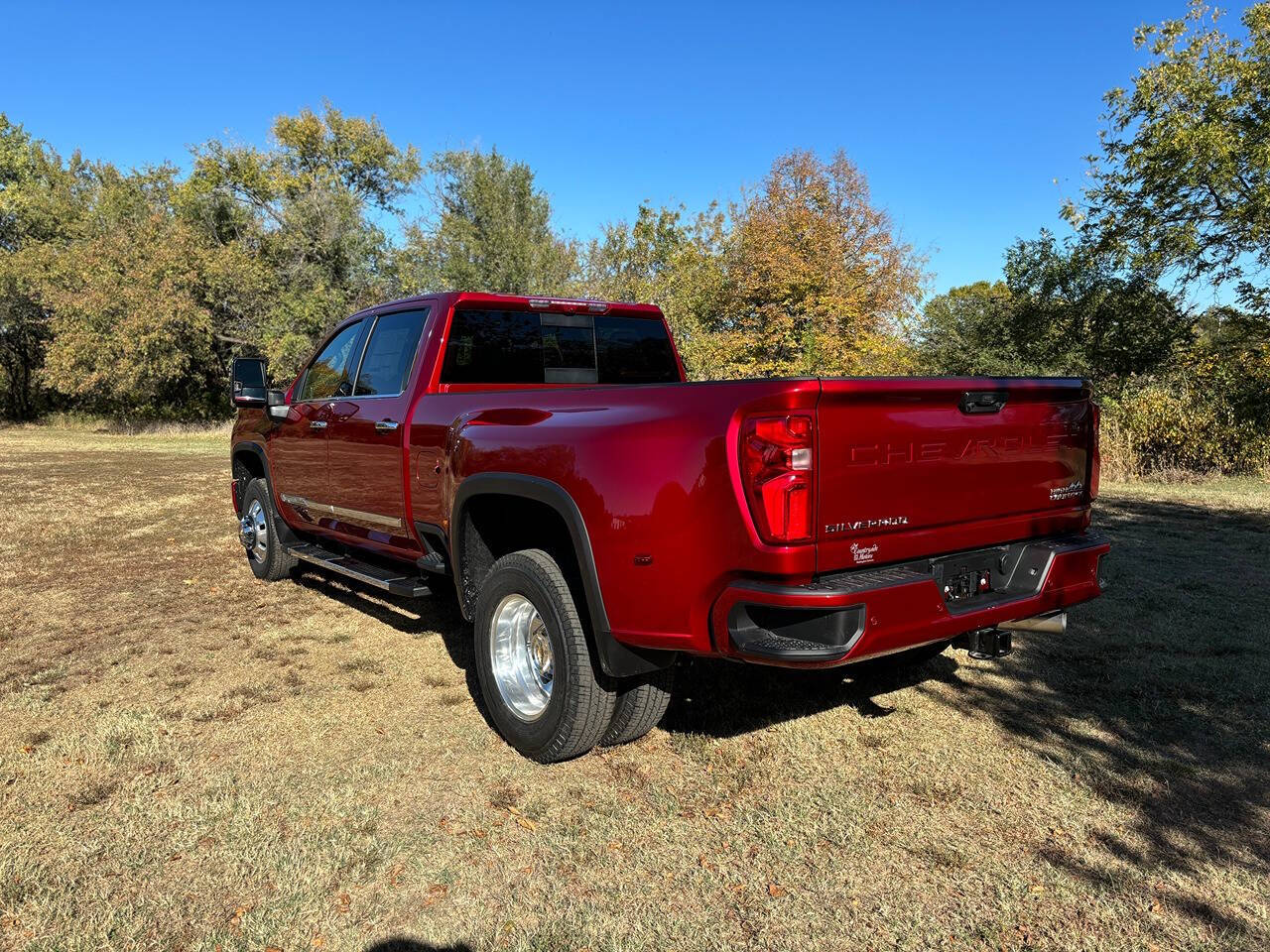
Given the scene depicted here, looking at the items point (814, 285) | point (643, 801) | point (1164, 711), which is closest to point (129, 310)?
point (814, 285)

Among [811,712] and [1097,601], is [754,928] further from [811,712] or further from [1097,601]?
[1097,601]

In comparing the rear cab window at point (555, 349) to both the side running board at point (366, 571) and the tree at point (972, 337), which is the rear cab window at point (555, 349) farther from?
the tree at point (972, 337)

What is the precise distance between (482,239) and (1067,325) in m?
22.1

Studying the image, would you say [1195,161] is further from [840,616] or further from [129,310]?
[129,310]

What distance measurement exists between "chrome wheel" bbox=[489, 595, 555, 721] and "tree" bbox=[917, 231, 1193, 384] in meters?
16.5

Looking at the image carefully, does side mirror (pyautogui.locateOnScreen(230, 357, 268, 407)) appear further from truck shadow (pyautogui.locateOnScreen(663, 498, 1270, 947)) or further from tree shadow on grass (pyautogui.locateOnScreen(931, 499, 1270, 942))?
tree shadow on grass (pyautogui.locateOnScreen(931, 499, 1270, 942))

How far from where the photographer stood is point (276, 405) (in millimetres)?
5922

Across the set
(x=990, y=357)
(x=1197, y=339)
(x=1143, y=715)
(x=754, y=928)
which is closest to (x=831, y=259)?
(x=990, y=357)

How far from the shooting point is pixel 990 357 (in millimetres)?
34281

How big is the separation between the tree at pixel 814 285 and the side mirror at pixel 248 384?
20.8 meters

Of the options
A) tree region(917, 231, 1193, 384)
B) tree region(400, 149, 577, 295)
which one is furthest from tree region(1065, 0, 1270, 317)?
tree region(400, 149, 577, 295)

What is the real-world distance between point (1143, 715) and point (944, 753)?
3.62 ft

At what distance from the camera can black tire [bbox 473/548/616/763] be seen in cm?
322

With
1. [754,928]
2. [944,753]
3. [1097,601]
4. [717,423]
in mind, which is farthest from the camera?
[1097,601]
